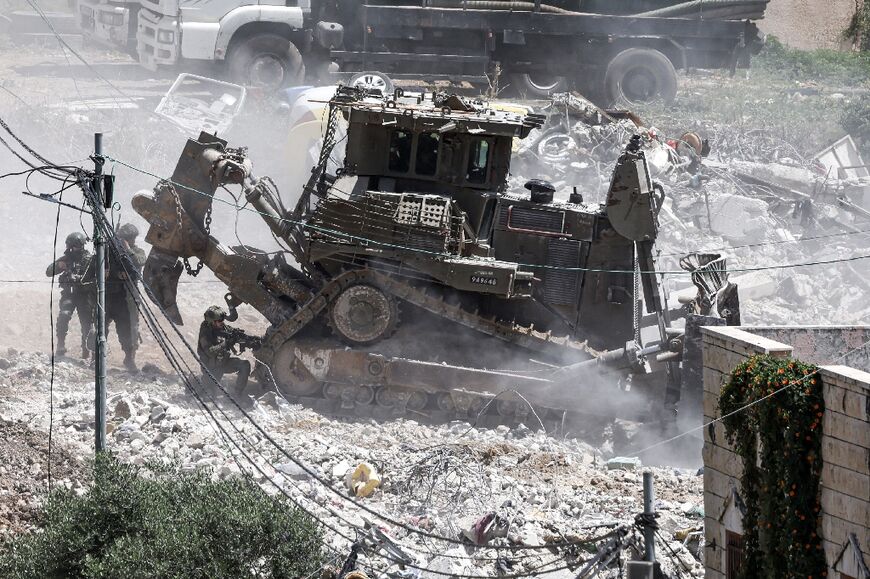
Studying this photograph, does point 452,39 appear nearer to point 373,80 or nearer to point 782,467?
point 373,80

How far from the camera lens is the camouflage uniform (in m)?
15.9

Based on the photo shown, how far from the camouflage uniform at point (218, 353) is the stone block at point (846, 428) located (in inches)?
351

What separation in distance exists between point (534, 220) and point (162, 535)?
262 inches

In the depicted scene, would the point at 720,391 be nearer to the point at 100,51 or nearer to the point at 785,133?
the point at 785,133

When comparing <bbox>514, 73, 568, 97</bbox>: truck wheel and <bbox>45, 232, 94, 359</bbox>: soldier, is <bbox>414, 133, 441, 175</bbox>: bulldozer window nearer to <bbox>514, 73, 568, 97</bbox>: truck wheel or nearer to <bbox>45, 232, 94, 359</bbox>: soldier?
<bbox>45, 232, 94, 359</bbox>: soldier

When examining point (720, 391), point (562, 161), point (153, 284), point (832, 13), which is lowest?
point (720, 391)

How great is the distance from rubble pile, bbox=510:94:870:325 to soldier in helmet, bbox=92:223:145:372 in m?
7.43

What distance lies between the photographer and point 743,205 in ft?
77.0

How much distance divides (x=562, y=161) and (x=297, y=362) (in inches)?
382

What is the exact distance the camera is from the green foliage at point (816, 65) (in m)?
35.4

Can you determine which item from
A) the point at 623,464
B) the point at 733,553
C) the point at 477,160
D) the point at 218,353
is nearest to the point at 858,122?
the point at 477,160

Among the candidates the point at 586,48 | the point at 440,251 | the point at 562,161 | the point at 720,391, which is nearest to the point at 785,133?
the point at 586,48

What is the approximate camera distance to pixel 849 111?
1179 inches

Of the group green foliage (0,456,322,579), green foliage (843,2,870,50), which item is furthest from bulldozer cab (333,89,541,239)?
green foliage (843,2,870,50)
